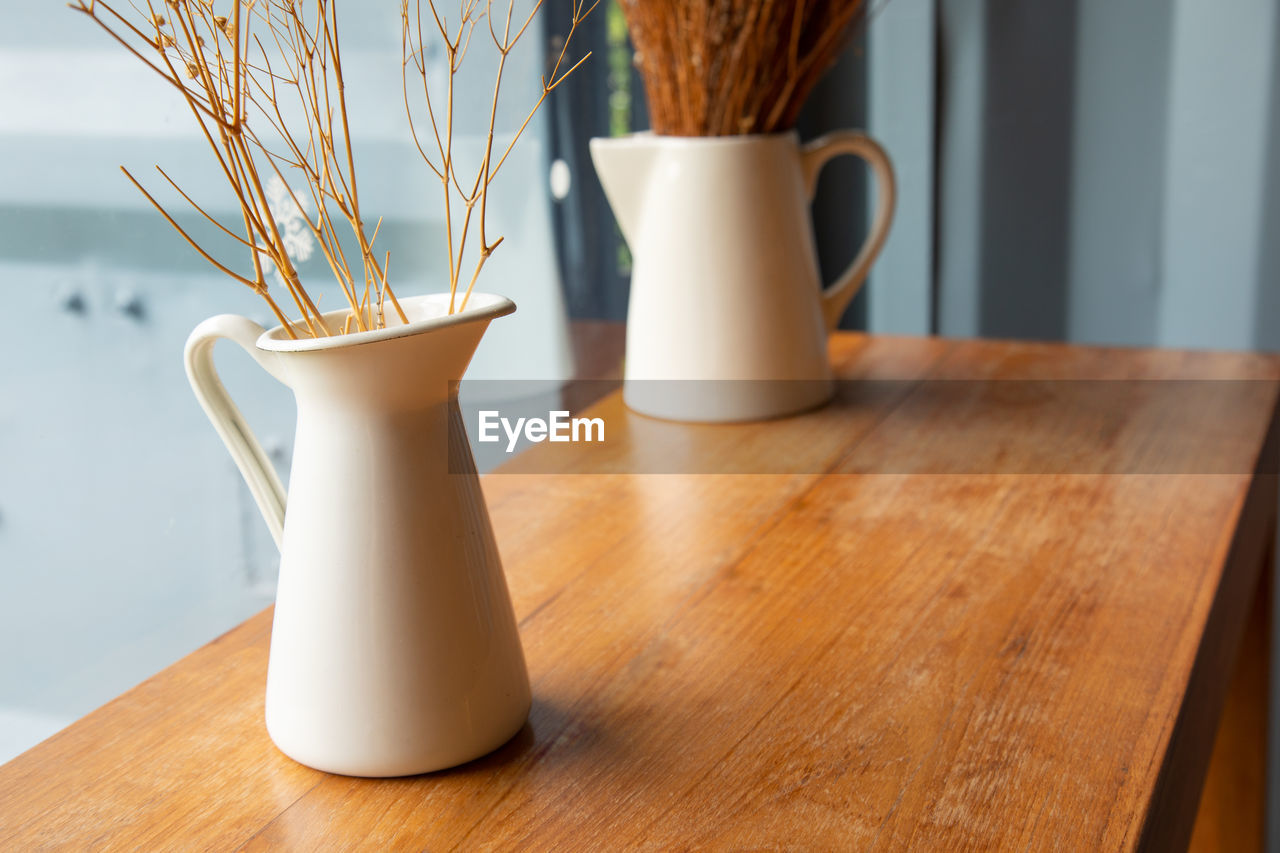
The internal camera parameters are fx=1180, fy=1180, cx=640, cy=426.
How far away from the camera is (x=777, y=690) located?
21.5 inches

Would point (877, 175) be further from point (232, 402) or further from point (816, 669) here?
point (232, 402)

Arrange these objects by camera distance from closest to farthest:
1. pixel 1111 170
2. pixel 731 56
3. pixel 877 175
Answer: pixel 731 56
pixel 877 175
pixel 1111 170

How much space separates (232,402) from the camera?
0.47 meters

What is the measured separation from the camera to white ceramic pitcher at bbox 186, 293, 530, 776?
0.45 meters

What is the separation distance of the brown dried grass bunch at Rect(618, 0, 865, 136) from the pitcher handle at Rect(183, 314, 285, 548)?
50 cm

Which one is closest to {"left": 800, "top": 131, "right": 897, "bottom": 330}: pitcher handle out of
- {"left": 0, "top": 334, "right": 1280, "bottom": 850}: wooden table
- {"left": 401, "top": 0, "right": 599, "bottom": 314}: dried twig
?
{"left": 0, "top": 334, "right": 1280, "bottom": 850}: wooden table

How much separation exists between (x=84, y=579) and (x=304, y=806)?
1.01 feet

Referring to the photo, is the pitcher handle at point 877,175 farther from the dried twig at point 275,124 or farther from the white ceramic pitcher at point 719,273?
the dried twig at point 275,124

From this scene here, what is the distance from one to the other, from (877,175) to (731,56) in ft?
0.64

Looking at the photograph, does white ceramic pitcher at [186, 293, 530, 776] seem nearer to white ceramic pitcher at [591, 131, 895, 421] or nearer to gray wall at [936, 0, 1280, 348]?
white ceramic pitcher at [591, 131, 895, 421]

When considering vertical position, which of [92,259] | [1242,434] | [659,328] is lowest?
[1242,434]

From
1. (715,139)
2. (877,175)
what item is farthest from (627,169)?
(877,175)

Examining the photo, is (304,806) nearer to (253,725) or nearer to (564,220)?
(253,725)

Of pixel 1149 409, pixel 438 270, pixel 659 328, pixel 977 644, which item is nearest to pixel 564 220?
pixel 438 270
